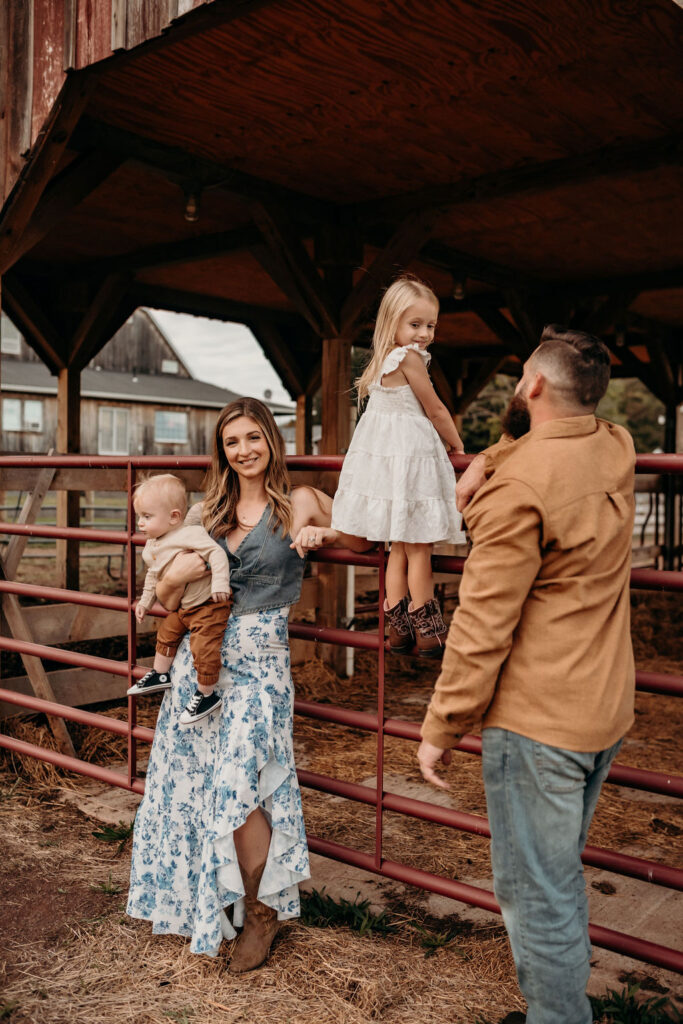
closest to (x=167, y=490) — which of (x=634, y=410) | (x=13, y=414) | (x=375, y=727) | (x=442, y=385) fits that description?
(x=375, y=727)

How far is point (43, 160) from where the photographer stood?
14.6ft

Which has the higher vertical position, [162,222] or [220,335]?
[220,335]

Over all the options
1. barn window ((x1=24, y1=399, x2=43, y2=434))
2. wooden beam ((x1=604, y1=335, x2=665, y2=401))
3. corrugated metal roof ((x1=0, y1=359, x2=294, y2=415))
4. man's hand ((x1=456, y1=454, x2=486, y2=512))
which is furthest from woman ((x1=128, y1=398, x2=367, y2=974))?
barn window ((x1=24, y1=399, x2=43, y2=434))

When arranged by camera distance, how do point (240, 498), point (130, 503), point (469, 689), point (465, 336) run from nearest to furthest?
point (469, 689)
point (240, 498)
point (130, 503)
point (465, 336)

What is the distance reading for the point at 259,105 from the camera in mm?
4676

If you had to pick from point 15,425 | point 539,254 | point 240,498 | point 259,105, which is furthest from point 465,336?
point 15,425

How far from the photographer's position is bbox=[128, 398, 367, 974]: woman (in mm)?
2695

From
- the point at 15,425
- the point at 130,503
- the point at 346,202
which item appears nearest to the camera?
the point at 130,503

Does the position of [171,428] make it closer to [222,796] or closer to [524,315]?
[524,315]

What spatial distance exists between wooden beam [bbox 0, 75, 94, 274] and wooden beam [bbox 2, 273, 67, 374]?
14.2 ft

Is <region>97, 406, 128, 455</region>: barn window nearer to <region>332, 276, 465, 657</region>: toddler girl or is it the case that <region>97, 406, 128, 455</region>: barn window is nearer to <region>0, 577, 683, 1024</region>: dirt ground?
<region>0, 577, 683, 1024</region>: dirt ground

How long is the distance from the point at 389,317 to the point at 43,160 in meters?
2.68

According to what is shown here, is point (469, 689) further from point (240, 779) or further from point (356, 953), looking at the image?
point (356, 953)

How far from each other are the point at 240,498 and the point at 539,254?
589cm
